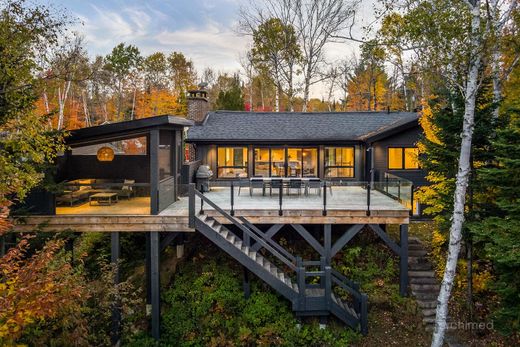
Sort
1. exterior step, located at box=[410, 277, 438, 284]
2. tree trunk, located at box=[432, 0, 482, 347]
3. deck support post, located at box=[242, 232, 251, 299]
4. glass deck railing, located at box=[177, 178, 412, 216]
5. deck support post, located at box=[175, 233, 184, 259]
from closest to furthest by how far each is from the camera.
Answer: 1. tree trunk, located at box=[432, 0, 482, 347]
2. deck support post, located at box=[242, 232, 251, 299]
3. exterior step, located at box=[410, 277, 438, 284]
4. glass deck railing, located at box=[177, 178, 412, 216]
5. deck support post, located at box=[175, 233, 184, 259]

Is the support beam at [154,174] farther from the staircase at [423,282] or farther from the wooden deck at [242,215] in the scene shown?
the staircase at [423,282]

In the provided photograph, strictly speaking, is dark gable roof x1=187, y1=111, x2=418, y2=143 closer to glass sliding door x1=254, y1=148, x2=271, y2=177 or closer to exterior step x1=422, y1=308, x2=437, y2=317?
glass sliding door x1=254, y1=148, x2=271, y2=177

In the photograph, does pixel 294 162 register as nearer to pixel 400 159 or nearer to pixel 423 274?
pixel 400 159

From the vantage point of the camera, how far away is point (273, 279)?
8.09 metres

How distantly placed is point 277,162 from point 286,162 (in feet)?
1.34

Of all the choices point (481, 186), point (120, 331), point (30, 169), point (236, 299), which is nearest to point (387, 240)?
point (481, 186)

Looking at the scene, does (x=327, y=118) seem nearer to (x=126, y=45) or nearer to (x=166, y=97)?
(x=166, y=97)

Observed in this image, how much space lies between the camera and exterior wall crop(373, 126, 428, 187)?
13852mm

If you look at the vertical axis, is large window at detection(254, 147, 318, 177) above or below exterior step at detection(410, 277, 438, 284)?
above

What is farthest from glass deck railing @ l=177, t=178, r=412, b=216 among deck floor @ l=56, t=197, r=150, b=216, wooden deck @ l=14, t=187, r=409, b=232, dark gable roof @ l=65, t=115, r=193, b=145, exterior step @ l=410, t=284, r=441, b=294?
dark gable roof @ l=65, t=115, r=193, b=145

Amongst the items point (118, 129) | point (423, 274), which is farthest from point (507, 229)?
point (118, 129)

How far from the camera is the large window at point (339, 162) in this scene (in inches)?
595

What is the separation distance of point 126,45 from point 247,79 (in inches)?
431

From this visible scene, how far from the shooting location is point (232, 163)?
15203 millimetres
